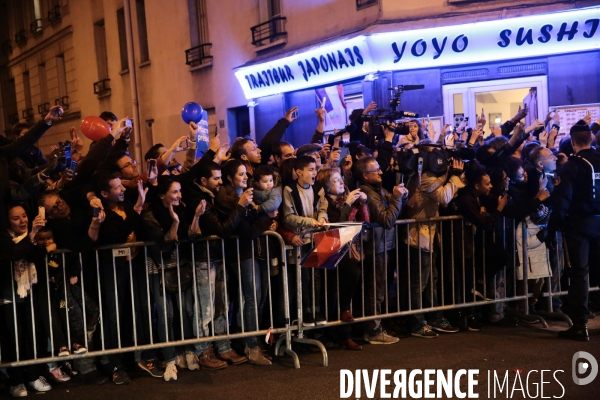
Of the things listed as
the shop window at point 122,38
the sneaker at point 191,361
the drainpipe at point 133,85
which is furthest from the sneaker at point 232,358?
the shop window at point 122,38

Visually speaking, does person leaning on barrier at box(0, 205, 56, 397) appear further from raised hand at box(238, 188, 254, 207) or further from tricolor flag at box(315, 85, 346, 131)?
tricolor flag at box(315, 85, 346, 131)

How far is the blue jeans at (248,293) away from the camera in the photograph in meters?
6.30

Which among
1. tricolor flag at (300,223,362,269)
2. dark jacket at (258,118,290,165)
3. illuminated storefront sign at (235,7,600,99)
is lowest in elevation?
tricolor flag at (300,223,362,269)

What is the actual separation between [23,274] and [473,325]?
4483 mm

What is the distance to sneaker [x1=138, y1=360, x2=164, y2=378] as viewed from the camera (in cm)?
604

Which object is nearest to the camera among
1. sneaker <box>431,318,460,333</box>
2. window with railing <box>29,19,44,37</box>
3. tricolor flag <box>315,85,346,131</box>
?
sneaker <box>431,318,460,333</box>

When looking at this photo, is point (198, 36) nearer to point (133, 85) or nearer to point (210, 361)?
point (133, 85)

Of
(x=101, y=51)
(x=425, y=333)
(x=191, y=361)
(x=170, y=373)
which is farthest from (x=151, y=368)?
(x=101, y=51)

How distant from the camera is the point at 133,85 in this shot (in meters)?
21.0

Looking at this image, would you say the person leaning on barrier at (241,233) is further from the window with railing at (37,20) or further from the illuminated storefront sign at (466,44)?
the window with railing at (37,20)

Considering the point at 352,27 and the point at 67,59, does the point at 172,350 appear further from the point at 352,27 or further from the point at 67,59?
the point at 67,59

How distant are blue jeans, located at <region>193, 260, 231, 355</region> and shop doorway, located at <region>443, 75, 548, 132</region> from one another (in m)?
6.86

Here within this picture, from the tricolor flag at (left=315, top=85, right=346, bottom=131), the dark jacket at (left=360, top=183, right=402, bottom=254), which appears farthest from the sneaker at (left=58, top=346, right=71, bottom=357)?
the tricolor flag at (left=315, top=85, right=346, bottom=131)

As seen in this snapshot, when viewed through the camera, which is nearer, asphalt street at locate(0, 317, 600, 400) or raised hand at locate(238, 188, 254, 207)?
asphalt street at locate(0, 317, 600, 400)
